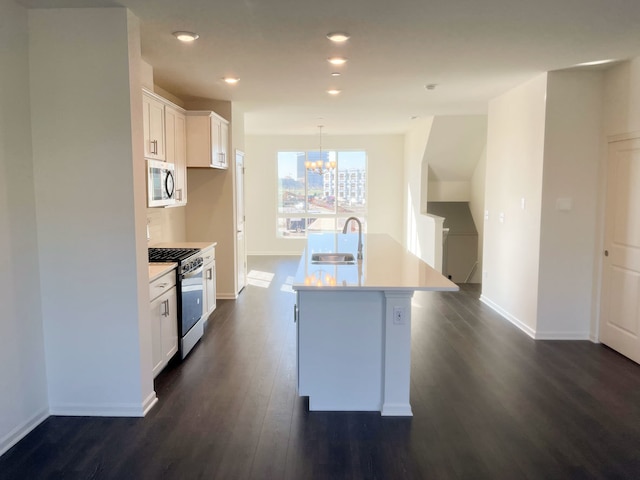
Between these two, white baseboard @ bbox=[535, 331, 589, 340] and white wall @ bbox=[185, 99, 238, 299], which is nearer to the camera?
white baseboard @ bbox=[535, 331, 589, 340]

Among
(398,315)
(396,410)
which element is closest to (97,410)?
(396,410)

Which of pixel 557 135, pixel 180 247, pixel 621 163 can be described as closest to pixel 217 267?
pixel 180 247

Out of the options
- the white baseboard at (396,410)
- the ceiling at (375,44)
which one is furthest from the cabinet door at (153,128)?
the white baseboard at (396,410)

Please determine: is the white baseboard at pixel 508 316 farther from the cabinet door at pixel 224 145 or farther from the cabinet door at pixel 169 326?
the cabinet door at pixel 224 145

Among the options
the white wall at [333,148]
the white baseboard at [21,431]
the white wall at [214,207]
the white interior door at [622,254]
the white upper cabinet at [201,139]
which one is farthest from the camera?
the white wall at [333,148]

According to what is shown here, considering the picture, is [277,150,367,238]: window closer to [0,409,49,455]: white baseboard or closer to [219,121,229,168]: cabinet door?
[219,121,229,168]: cabinet door

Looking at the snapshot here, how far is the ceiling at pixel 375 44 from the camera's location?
271 centimetres

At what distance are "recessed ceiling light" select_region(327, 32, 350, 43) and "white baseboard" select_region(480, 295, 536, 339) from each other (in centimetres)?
331

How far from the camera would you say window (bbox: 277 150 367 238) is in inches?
398

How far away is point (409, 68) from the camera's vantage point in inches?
161

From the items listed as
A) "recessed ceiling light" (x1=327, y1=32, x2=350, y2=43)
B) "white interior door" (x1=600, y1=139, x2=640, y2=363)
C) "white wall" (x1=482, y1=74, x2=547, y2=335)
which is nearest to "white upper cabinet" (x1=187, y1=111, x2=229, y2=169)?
"recessed ceiling light" (x1=327, y1=32, x2=350, y2=43)

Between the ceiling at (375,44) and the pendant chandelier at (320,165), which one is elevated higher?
the ceiling at (375,44)

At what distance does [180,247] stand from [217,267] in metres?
1.46

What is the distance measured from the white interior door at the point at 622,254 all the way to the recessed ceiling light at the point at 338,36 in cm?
265
